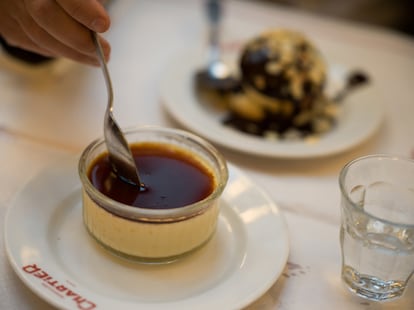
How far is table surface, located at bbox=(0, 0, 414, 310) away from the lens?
96 centimetres

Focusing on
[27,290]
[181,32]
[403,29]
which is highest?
[27,290]

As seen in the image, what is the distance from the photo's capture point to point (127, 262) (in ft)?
3.08

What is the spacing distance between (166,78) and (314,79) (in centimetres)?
34

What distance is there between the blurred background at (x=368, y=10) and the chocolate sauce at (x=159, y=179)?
1.17 metres

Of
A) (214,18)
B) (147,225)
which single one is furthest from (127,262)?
(214,18)

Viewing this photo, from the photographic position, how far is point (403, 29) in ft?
7.05

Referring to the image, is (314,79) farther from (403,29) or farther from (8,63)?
(403,29)

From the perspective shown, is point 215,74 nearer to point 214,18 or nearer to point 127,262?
point 214,18

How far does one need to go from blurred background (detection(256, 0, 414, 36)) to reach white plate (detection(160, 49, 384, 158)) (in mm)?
520

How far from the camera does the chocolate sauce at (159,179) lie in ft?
3.10

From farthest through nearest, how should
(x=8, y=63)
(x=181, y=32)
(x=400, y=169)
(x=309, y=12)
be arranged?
1. (x=309, y=12)
2. (x=181, y=32)
3. (x=8, y=63)
4. (x=400, y=169)

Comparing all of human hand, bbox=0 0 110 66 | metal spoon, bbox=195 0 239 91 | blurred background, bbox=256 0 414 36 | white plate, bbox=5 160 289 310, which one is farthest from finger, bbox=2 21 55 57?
blurred background, bbox=256 0 414 36

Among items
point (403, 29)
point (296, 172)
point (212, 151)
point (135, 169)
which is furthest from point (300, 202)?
point (403, 29)

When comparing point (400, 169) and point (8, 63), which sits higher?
point (400, 169)
